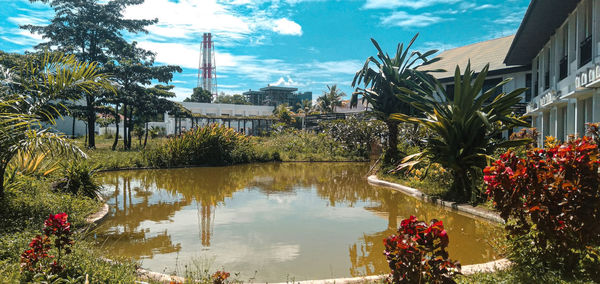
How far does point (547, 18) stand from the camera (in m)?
12.2

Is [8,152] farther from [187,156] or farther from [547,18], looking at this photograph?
[547,18]

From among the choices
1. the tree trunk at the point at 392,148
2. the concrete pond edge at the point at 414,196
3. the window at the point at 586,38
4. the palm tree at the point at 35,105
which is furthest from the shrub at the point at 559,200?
the tree trunk at the point at 392,148

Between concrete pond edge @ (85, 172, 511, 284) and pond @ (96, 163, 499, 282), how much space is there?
0.67 ft

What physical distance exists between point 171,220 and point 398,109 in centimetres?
936

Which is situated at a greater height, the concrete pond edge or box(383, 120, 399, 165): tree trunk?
box(383, 120, 399, 165): tree trunk

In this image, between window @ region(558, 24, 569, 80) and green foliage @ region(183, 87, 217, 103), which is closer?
window @ region(558, 24, 569, 80)

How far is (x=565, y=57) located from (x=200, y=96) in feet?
250

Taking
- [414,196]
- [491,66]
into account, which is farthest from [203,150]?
[491,66]

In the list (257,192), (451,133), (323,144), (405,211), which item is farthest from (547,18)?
(323,144)

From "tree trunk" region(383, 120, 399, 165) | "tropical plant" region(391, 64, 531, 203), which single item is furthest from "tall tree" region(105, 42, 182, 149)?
"tropical plant" region(391, 64, 531, 203)

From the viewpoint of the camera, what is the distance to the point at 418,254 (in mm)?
3189

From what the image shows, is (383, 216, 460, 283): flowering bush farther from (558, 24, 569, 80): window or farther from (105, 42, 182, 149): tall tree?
(105, 42, 182, 149): tall tree

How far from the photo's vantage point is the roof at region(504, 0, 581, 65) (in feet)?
36.0

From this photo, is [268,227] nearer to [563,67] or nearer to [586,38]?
[586,38]
